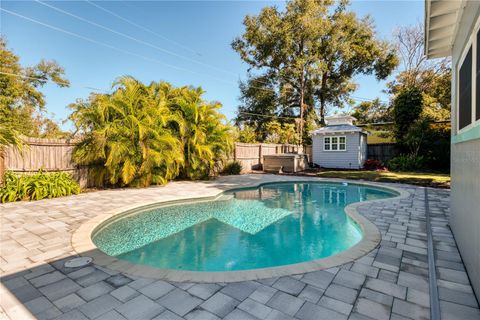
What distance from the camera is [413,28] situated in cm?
2105

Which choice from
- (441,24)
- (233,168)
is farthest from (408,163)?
(441,24)

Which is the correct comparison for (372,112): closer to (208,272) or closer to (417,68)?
(417,68)

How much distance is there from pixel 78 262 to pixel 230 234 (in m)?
2.60

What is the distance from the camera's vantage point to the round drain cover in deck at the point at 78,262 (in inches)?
110

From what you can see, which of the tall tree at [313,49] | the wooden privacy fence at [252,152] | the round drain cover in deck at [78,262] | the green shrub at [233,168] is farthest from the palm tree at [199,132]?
the tall tree at [313,49]

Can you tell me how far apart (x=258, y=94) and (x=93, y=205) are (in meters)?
18.9

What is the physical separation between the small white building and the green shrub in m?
6.31

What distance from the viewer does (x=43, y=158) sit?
23.0 ft

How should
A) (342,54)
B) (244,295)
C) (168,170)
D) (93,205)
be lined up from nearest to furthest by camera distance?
(244,295) < (93,205) < (168,170) < (342,54)

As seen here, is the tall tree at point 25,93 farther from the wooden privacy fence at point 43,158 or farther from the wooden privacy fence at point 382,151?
the wooden privacy fence at point 382,151

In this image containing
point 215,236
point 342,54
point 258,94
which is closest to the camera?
point 215,236

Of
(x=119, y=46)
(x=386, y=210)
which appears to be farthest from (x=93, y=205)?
(x=119, y=46)

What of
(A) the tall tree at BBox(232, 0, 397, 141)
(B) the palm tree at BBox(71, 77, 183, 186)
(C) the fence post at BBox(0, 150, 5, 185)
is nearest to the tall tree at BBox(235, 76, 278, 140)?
(A) the tall tree at BBox(232, 0, 397, 141)

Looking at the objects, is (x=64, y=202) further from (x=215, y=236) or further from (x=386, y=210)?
(x=386, y=210)
